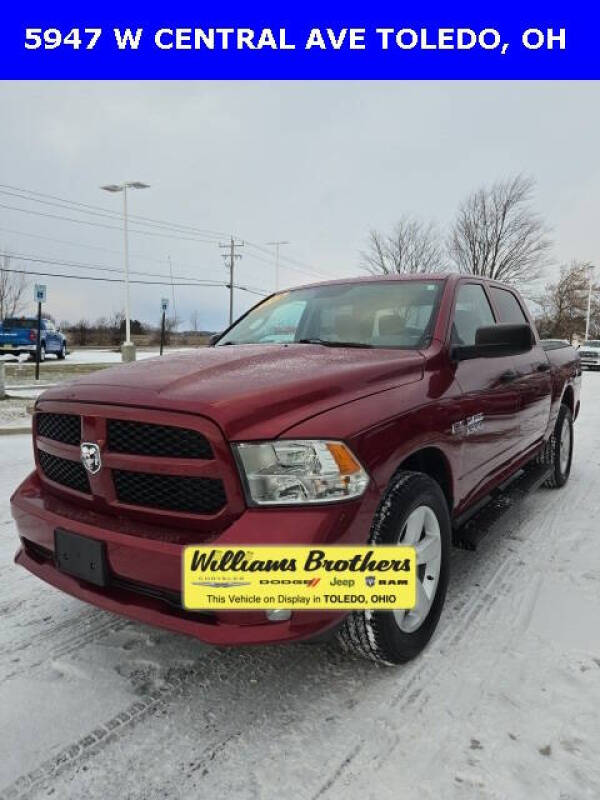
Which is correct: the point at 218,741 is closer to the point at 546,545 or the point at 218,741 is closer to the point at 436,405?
the point at 436,405

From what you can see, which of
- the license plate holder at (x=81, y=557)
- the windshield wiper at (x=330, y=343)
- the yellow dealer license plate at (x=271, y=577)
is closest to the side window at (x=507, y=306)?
the windshield wiper at (x=330, y=343)

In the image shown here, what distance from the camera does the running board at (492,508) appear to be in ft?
9.36

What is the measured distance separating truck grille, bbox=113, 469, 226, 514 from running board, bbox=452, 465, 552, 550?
149cm

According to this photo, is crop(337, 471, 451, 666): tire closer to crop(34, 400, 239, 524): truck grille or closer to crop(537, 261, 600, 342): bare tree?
crop(34, 400, 239, 524): truck grille

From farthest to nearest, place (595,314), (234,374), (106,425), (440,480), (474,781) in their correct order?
(595,314) → (440,480) → (234,374) → (106,425) → (474,781)

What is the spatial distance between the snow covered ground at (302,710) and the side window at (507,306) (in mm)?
1872

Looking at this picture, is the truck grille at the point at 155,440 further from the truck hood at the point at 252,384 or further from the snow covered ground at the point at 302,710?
the snow covered ground at the point at 302,710

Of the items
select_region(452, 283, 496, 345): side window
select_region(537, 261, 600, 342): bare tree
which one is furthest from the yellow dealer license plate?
select_region(537, 261, 600, 342): bare tree

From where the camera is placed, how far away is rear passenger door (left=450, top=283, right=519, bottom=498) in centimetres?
278

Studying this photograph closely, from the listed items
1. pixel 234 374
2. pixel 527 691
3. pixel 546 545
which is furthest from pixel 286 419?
pixel 546 545

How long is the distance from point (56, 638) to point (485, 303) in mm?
3047

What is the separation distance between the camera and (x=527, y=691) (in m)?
2.12

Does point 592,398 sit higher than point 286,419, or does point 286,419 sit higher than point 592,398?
point 286,419

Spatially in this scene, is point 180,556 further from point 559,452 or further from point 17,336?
point 17,336
